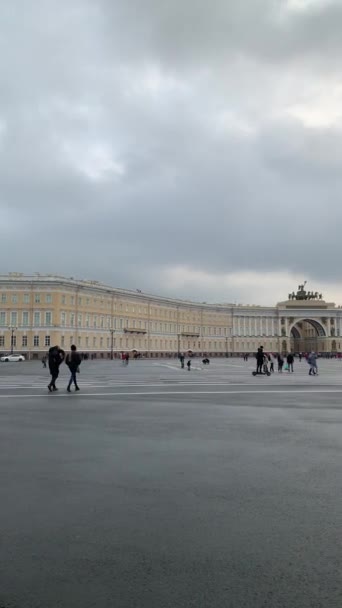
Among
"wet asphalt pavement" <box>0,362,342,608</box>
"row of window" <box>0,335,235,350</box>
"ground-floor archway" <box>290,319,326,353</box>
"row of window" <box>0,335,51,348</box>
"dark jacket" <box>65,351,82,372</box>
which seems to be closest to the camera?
"wet asphalt pavement" <box>0,362,342,608</box>

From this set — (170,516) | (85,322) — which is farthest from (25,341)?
(170,516)

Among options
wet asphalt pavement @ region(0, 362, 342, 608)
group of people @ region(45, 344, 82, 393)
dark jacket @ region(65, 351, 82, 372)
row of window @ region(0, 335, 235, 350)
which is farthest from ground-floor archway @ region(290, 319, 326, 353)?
wet asphalt pavement @ region(0, 362, 342, 608)

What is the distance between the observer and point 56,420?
10.7 metres

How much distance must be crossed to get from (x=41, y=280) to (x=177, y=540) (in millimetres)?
91811

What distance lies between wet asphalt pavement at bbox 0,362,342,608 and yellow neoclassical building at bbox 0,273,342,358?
81.9 m

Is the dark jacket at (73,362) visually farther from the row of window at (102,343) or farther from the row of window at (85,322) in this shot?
the row of window at (85,322)

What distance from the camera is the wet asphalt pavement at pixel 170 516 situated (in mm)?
3309

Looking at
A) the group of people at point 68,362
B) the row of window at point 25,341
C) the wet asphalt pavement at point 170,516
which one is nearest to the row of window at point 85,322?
the row of window at point 25,341

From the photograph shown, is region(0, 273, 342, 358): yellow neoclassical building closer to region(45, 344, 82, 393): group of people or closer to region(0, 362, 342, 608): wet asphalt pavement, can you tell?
region(45, 344, 82, 393): group of people

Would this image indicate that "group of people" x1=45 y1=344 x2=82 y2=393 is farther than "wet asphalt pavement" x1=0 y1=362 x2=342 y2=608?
Yes

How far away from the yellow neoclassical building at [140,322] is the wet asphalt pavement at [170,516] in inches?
3224

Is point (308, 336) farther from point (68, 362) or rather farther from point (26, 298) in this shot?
point (68, 362)

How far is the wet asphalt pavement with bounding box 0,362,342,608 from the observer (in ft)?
10.9

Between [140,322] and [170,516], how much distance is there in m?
112
